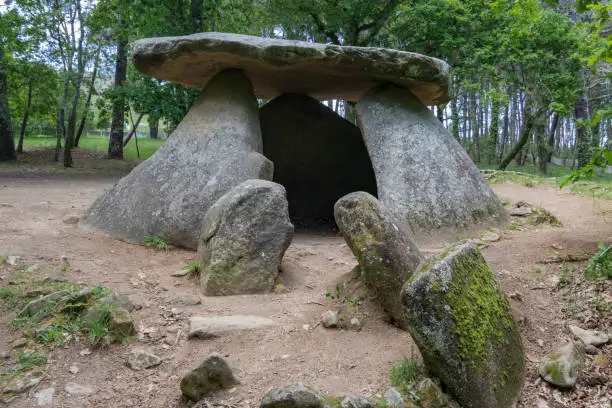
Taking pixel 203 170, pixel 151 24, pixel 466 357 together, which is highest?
pixel 151 24

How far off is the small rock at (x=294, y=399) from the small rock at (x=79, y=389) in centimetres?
111

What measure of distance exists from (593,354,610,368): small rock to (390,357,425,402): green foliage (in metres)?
1.24

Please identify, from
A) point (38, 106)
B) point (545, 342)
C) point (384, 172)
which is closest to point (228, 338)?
point (545, 342)

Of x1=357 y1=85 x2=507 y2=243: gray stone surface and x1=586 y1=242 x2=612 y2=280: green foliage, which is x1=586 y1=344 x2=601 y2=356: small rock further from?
x1=357 y1=85 x2=507 y2=243: gray stone surface

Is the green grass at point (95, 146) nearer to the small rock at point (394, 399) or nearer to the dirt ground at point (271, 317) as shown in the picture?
the dirt ground at point (271, 317)

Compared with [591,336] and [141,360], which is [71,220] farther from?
[591,336]

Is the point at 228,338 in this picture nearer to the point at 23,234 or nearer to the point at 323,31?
the point at 23,234

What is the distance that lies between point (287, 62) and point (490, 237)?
3.40 metres

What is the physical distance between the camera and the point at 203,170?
6133mm

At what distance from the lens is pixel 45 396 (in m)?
2.82

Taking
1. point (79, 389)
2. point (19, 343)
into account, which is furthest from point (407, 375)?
point (19, 343)

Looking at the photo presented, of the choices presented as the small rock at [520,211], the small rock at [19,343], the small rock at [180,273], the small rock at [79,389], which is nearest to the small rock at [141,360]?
the small rock at [79,389]

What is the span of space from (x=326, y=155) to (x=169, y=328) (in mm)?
6480

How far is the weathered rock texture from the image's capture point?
9.37 meters
